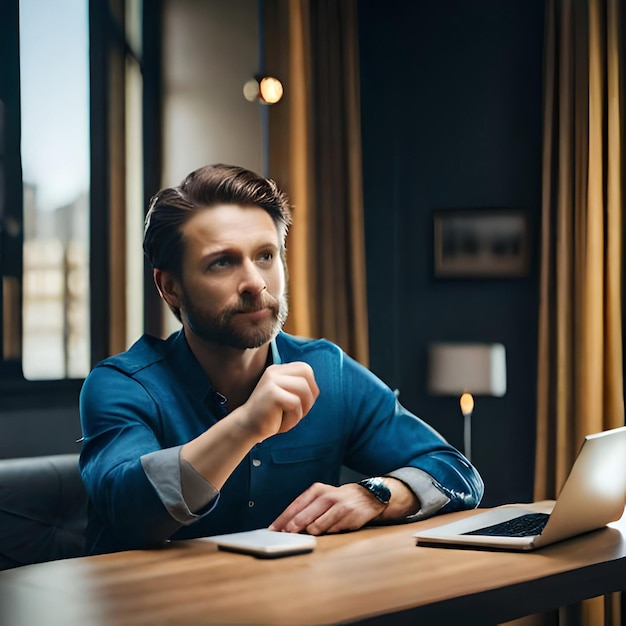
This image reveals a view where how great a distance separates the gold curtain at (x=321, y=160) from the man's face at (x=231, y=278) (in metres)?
1.80

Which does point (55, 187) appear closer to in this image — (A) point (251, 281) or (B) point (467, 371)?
(A) point (251, 281)

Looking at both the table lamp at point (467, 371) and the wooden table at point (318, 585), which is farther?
the table lamp at point (467, 371)

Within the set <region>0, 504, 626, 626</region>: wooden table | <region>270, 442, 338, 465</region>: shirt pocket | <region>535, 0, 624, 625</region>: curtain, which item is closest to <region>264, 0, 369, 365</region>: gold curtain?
<region>535, 0, 624, 625</region>: curtain

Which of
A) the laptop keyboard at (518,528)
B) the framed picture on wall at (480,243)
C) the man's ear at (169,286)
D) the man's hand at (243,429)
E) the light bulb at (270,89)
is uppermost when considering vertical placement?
the light bulb at (270,89)

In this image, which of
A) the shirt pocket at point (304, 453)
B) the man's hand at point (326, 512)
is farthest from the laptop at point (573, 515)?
the shirt pocket at point (304, 453)

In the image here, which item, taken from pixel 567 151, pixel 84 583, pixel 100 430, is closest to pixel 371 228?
pixel 567 151

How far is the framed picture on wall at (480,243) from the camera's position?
451 centimetres

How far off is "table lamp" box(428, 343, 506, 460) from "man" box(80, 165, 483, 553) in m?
1.88

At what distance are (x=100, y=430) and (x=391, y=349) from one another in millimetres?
3034

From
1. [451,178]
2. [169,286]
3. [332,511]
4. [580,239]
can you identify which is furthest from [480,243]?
[332,511]

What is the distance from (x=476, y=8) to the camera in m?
4.62

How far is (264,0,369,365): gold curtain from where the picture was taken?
13.2 feet

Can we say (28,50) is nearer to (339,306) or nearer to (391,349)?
(339,306)

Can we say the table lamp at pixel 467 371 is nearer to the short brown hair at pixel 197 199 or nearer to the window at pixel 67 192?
the window at pixel 67 192
